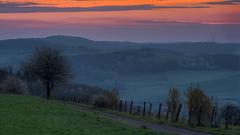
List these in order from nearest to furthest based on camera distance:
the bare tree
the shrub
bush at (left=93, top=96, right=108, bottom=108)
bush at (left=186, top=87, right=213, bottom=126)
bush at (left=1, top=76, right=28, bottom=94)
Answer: bush at (left=186, top=87, right=213, bottom=126) → bush at (left=93, top=96, right=108, bottom=108) → the shrub → the bare tree → bush at (left=1, top=76, right=28, bottom=94)

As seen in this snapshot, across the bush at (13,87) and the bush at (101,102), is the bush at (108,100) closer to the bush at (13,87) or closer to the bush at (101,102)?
the bush at (101,102)

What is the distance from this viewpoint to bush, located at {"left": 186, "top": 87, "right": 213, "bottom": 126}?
49281mm

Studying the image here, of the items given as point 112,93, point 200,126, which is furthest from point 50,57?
point 200,126

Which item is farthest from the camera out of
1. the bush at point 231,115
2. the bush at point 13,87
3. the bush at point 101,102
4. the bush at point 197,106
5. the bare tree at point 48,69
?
the bush at point 13,87

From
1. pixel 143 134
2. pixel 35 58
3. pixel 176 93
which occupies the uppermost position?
pixel 35 58

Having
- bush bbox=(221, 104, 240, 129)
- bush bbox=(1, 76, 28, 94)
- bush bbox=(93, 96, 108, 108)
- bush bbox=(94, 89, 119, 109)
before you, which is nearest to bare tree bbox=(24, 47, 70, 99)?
bush bbox=(1, 76, 28, 94)

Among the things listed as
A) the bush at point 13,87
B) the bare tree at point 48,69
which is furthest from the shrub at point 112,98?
the bush at point 13,87

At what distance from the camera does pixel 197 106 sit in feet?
162

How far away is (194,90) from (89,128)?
15.8 metres

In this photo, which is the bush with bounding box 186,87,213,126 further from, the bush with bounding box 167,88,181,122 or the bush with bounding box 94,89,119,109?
the bush with bounding box 94,89,119,109

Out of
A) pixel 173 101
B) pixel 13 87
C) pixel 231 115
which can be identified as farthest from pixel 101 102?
pixel 13 87

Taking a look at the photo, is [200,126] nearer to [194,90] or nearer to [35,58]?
[194,90]

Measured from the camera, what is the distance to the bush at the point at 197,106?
49281 mm

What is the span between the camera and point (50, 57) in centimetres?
9525
